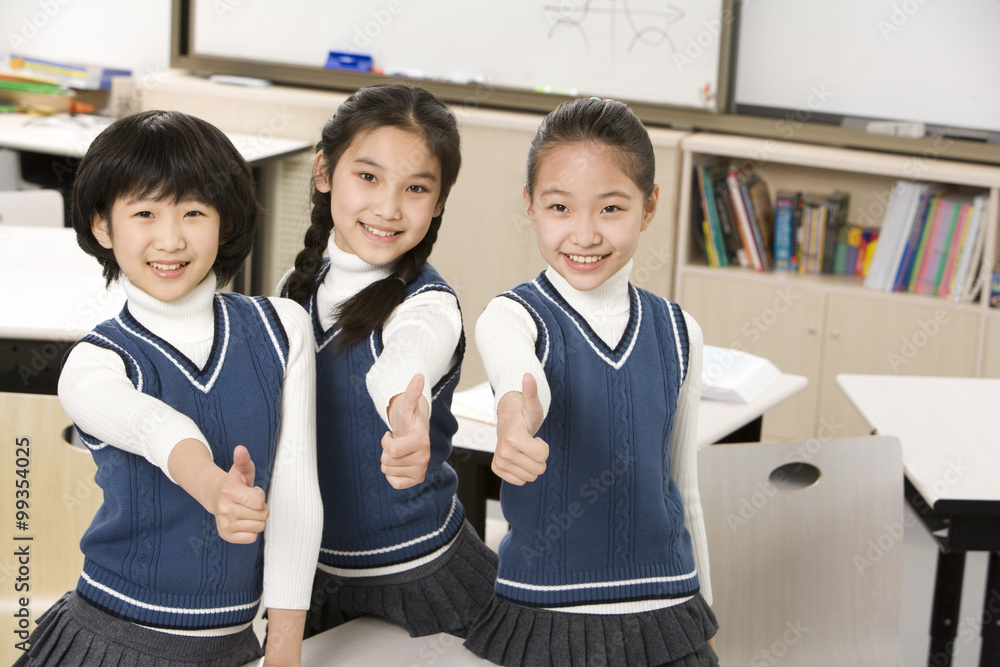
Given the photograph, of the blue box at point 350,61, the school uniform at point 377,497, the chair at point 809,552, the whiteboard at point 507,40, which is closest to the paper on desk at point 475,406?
the chair at point 809,552

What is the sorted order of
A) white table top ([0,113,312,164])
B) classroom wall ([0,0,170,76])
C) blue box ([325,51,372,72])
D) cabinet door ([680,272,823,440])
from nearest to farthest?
cabinet door ([680,272,823,440])
white table top ([0,113,312,164])
blue box ([325,51,372,72])
classroom wall ([0,0,170,76])

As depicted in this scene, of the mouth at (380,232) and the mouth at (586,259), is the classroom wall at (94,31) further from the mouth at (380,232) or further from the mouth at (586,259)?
the mouth at (586,259)

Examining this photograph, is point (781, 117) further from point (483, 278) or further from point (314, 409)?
point (314, 409)

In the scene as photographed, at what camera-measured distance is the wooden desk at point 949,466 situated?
73.1 inches

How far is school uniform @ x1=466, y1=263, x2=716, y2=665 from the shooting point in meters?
1.33

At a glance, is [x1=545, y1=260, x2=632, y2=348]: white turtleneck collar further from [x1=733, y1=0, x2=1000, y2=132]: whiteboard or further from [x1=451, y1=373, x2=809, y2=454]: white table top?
[x1=733, y1=0, x2=1000, y2=132]: whiteboard

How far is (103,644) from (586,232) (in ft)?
2.42

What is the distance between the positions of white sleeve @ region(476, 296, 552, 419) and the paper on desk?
2.33ft

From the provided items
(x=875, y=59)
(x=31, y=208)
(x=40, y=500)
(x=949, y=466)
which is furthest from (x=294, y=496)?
(x=875, y=59)

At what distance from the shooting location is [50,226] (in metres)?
3.25

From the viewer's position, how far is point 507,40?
4.07 metres

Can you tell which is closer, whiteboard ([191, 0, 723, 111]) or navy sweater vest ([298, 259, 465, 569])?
navy sweater vest ([298, 259, 465, 569])

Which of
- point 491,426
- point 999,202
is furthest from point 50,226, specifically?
point 999,202
